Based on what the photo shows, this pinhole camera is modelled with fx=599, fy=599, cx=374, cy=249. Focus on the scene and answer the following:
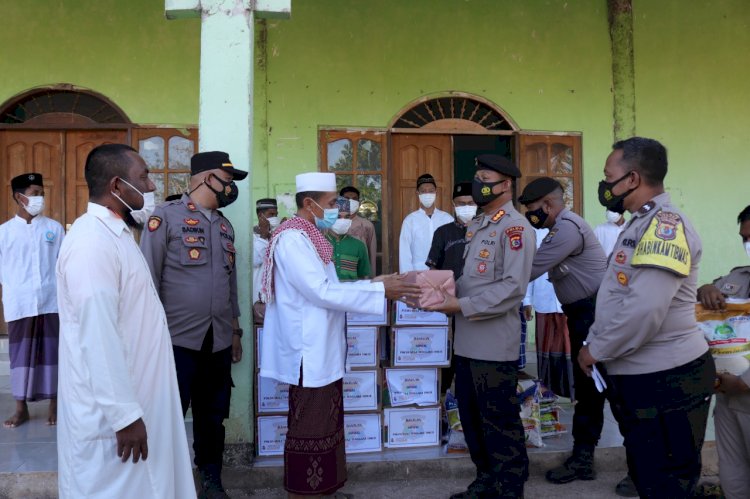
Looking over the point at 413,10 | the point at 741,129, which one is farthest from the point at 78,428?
the point at 741,129

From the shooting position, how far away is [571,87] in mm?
7211

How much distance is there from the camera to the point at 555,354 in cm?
496

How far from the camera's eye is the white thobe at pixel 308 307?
3.18 meters

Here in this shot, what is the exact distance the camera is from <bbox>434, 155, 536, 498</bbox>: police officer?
10.9 feet

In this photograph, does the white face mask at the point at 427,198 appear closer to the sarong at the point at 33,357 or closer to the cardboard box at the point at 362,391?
the cardboard box at the point at 362,391

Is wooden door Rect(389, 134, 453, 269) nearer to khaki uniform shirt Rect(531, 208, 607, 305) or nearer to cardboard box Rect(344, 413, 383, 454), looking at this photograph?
cardboard box Rect(344, 413, 383, 454)

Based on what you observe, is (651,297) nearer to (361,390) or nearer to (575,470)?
(575,470)

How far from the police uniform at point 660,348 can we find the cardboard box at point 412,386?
1739 mm

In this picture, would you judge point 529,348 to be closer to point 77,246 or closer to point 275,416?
point 275,416

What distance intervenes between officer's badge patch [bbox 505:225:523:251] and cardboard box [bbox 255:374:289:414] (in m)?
1.79

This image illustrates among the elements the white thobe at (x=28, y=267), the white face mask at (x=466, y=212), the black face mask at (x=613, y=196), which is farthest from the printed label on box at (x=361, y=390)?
the white thobe at (x=28, y=267)

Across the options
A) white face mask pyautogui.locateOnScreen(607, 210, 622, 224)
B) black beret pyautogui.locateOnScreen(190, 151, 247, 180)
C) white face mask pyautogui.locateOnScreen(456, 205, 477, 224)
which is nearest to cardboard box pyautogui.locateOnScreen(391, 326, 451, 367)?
white face mask pyautogui.locateOnScreen(456, 205, 477, 224)

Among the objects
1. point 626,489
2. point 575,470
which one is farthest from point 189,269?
point 626,489

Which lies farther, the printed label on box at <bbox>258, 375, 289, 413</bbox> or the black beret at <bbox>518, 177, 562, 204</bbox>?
the printed label on box at <bbox>258, 375, 289, 413</bbox>
